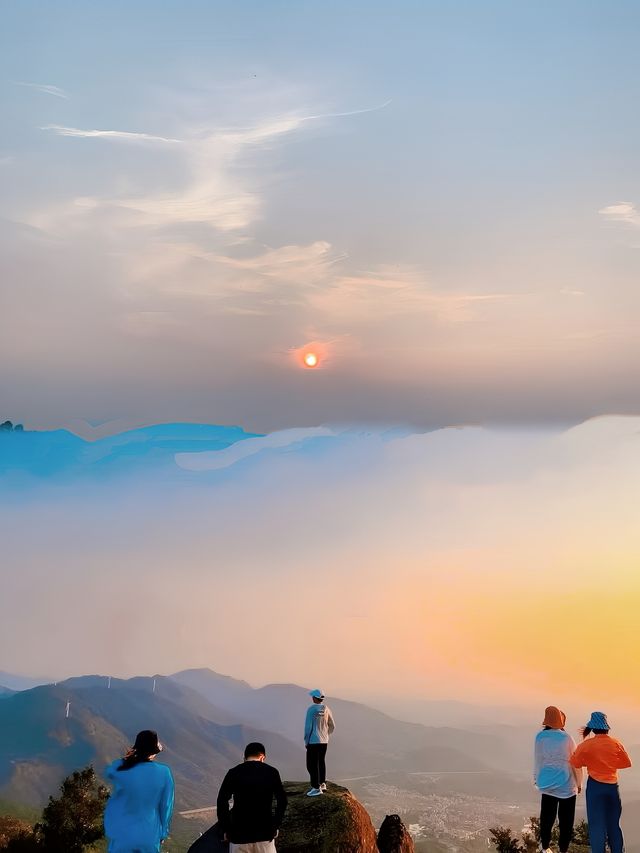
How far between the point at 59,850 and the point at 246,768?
30014 millimetres

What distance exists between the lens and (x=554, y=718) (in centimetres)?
1734

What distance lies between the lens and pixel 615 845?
1736 centimetres

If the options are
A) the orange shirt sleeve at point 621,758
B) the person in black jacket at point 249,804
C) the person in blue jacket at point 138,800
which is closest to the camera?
the person in blue jacket at point 138,800

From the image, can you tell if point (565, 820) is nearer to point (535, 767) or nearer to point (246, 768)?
point (535, 767)

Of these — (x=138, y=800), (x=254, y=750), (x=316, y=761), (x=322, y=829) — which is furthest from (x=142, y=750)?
(x=316, y=761)

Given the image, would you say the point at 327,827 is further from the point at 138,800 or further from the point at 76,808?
the point at 76,808

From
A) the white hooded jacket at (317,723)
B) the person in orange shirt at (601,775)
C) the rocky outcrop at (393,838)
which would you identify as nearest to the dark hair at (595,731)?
the person in orange shirt at (601,775)

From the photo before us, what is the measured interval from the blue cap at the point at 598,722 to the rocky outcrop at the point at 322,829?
24.3 feet

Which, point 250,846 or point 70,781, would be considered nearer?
point 250,846

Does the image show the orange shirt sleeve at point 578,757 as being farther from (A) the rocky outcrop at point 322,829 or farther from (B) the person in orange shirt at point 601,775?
(A) the rocky outcrop at point 322,829

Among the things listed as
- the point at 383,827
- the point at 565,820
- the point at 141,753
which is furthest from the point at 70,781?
the point at 141,753

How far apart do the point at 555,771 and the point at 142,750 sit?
9.62 m

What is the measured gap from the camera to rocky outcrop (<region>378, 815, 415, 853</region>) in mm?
23562

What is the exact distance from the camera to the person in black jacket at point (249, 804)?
1231 cm
